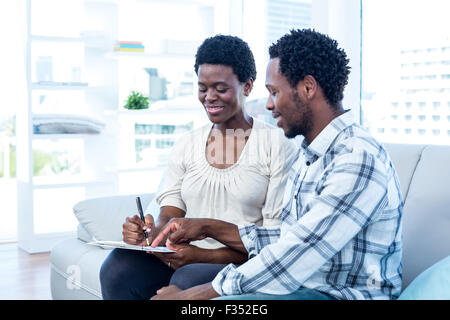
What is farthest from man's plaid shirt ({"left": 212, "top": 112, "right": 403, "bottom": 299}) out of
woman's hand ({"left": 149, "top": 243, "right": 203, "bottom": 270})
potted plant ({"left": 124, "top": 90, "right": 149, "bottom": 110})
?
potted plant ({"left": 124, "top": 90, "right": 149, "bottom": 110})

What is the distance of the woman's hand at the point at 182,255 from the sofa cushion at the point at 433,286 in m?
0.62

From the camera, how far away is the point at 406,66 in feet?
7.68

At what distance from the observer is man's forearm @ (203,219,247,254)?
161 centimetres

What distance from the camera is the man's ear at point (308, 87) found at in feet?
4.46

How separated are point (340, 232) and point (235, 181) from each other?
0.62 m

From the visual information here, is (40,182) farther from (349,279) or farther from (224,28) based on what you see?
(349,279)

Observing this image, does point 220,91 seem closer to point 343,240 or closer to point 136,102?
point 343,240

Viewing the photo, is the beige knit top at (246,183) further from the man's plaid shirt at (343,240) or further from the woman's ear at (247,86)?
the man's plaid shirt at (343,240)

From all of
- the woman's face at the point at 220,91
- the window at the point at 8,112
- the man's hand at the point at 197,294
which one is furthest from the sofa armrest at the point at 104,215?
the window at the point at 8,112

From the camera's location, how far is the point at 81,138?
13.2 feet

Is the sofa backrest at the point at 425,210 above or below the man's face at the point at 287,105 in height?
below

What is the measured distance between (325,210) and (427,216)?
51 cm

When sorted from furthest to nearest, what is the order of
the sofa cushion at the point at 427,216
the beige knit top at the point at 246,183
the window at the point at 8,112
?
the window at the point at 8,112, the beige knit top at the point at 246,183, the sofa cushion at the point at 427,216
